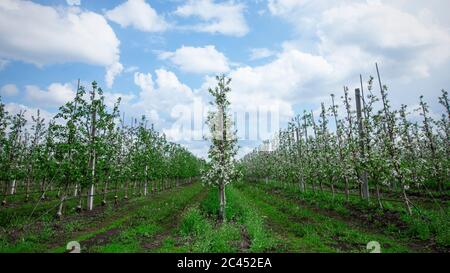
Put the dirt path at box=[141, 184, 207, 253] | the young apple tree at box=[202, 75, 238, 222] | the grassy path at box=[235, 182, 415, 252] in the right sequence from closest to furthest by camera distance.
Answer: the grassy path at box=[235, 182, 415, 252] < the dirt path at box=[141, 184, 207, 253] < the young apple tree at box=[202, 75, 238, 222]

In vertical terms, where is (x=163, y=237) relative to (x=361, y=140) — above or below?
below

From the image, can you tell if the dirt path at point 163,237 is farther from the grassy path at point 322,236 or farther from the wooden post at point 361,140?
the wooden post at point 361,140

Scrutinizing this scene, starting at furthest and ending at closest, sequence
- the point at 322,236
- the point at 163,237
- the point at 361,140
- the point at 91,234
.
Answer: the point at 361,140
the point at 91,234
the point at 163,237
the point at 322,236

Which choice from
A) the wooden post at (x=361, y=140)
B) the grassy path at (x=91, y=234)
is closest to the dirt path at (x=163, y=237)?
the grassy path at (x=91, y=234)

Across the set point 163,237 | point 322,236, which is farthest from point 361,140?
point 163,237

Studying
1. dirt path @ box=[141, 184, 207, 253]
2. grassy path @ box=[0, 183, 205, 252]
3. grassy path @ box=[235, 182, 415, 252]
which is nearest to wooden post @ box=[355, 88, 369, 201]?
grassy path @ box=[235, 182, 415, 252]

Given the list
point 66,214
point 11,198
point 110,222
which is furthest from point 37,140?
point 110,222

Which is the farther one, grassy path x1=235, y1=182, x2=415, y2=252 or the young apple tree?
the young apple tree

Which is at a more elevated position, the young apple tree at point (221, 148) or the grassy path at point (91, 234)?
the young apple tree at point (221, 148)

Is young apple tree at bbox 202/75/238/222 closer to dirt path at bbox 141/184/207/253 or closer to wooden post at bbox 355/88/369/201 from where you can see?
dirt path at bbox 141/184/207/253

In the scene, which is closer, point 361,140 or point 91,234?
point 91,234

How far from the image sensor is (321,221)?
60.4 ft

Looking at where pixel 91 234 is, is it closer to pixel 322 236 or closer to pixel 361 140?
pixel 322 236
